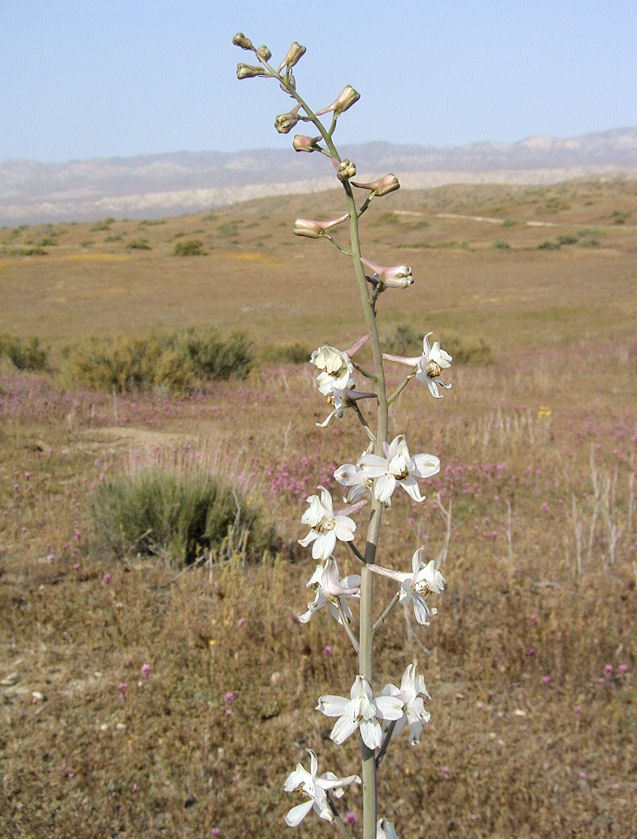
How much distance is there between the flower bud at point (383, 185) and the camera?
179cm

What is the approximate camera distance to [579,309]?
26156 mm

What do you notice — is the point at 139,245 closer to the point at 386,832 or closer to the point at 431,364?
Answer: the point at 431,364

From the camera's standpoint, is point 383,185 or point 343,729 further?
point 383,185

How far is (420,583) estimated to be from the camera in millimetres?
1639

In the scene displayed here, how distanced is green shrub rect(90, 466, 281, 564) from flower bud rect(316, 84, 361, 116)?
13.9 feet

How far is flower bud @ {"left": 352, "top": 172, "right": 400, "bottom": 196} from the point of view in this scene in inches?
70.4

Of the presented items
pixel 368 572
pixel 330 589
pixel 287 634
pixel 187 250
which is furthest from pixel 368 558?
pixel 187 250

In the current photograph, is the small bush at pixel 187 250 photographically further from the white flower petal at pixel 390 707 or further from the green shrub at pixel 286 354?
the white flower petal at pixel 390 707

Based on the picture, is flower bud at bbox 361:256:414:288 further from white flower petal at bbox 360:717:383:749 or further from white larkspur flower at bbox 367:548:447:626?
white flower petal at bbox 360:717:383:749

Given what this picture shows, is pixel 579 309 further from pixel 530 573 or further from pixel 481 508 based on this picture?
pixel 530 573

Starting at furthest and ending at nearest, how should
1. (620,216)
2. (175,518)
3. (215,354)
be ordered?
(620,216), (215,354), (175,518)

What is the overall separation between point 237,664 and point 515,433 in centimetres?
581

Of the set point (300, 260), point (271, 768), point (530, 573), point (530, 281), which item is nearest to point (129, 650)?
point (271, 768)

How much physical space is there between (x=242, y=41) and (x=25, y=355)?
14.8 meters
